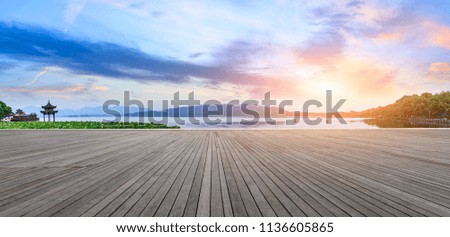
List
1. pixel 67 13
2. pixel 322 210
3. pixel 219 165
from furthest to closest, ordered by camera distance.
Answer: pixel 67 13 → pixel 219 165 → pixel 322 210

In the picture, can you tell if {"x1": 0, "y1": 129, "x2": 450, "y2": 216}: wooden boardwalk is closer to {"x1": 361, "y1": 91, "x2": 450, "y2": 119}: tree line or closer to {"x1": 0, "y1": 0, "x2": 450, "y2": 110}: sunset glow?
{"x1": 0, "y1": 0, "x2": 450, "y2": 110}: sunset glow

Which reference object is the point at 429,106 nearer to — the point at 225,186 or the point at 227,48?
the point at 227,48

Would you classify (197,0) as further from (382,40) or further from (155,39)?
(382,40)

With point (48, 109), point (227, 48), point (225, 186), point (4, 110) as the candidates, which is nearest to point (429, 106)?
point (227, 48)

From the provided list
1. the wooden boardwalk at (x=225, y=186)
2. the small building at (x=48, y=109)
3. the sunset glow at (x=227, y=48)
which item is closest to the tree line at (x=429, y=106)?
the sunset glow at (x=227, y=48)

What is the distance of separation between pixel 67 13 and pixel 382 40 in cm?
2603

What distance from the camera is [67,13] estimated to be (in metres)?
21.1

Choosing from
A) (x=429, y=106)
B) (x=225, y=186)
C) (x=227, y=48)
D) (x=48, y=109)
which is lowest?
(x=225, y=186)

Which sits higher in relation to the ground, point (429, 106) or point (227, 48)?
point (227, 48)

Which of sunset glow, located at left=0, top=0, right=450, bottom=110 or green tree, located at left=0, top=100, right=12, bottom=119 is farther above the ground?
sunset glow, located at left=0, top=0, right=450, bottom=110

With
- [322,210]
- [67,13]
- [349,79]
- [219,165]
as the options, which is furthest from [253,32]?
[322,210]


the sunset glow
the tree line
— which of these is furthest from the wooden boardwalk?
the tree line

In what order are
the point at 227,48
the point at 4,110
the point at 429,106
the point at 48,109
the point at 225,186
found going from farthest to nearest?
the point at 429,106, the point at 4,110, the point at 48,109, the point at 227,48, the point at 225,186

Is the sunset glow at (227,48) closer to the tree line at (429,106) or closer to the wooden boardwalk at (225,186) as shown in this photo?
the wooden boardwalk at (225,186)
